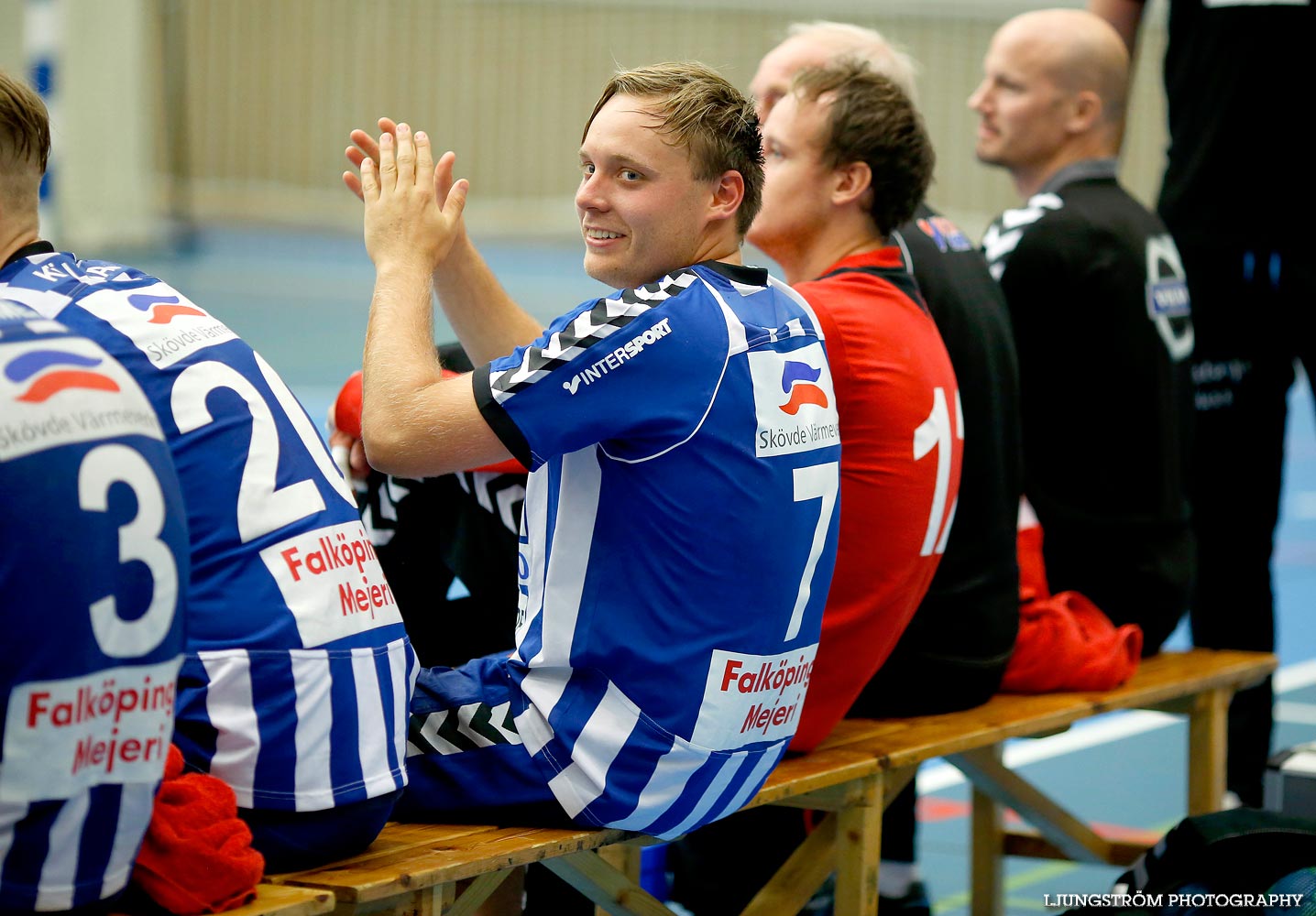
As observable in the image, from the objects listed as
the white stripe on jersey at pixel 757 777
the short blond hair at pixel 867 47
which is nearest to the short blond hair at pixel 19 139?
the white stripe on jersey at pixel 757 777

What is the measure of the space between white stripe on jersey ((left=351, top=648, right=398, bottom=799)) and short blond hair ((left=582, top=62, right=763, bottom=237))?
90cm

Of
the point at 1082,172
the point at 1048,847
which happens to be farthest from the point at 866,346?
the point at 1048,847

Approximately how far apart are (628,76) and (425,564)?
115 centimetres

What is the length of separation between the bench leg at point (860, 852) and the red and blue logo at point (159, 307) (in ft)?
5.16

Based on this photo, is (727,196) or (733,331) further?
(727,196)

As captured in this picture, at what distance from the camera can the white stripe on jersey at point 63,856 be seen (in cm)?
179

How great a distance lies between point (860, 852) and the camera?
3.16 metres

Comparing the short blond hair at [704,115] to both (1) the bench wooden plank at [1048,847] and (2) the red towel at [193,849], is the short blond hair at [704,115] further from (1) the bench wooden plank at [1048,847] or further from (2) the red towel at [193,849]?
(1) the bench wooden plank at [1048,847]

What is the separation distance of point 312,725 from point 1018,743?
15.0ft

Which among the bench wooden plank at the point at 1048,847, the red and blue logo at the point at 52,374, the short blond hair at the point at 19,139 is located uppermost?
the short blond hair at the point at 19,139

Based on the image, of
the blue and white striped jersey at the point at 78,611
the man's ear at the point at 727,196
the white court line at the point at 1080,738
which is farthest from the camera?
the white court line at the point at 1080,738

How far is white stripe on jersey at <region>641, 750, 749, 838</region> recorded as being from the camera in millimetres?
2592

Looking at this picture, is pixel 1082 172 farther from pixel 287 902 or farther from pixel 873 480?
pixel 287 902

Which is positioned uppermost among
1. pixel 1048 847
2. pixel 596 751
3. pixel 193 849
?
pixel 193 849
